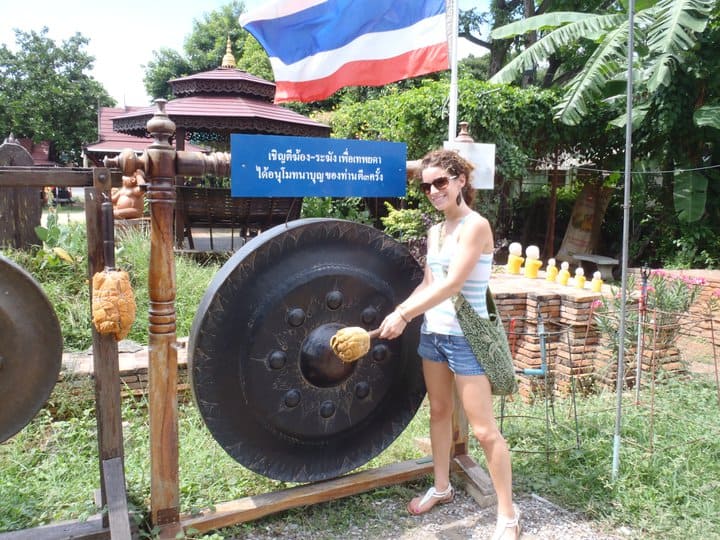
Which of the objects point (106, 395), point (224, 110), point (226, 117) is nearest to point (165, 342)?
point (106, 395)

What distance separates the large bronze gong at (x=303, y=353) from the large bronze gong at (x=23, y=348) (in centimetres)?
52

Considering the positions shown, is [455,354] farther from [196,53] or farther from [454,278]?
[196,53]

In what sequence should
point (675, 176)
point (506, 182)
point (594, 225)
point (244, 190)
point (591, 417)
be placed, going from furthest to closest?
1. point (594, 225)
2. point (506, 182)
3. point (675, 176)
4. point (591, 417)
5. point (244, 190)

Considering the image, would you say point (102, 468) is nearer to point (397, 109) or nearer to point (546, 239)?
point (397, 109)

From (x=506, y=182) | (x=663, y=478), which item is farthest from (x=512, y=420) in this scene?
(x=506, y=182)

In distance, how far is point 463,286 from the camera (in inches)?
103

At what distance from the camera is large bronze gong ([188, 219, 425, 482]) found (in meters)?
2.45

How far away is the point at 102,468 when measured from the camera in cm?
242

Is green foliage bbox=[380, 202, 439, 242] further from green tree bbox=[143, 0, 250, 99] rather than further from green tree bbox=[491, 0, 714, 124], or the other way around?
green tree bbox=[143, 0, 250, 99]

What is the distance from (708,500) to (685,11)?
301 inches

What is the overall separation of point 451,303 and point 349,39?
214 centimetres

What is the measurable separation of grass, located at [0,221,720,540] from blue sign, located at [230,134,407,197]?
1.49 metres

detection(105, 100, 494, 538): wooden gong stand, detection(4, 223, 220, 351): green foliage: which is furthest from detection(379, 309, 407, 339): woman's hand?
detection(4, 223, 220, 351): green foliage

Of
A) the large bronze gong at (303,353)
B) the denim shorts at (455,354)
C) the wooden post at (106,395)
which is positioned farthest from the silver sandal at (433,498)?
the wooden post at (106,395)
